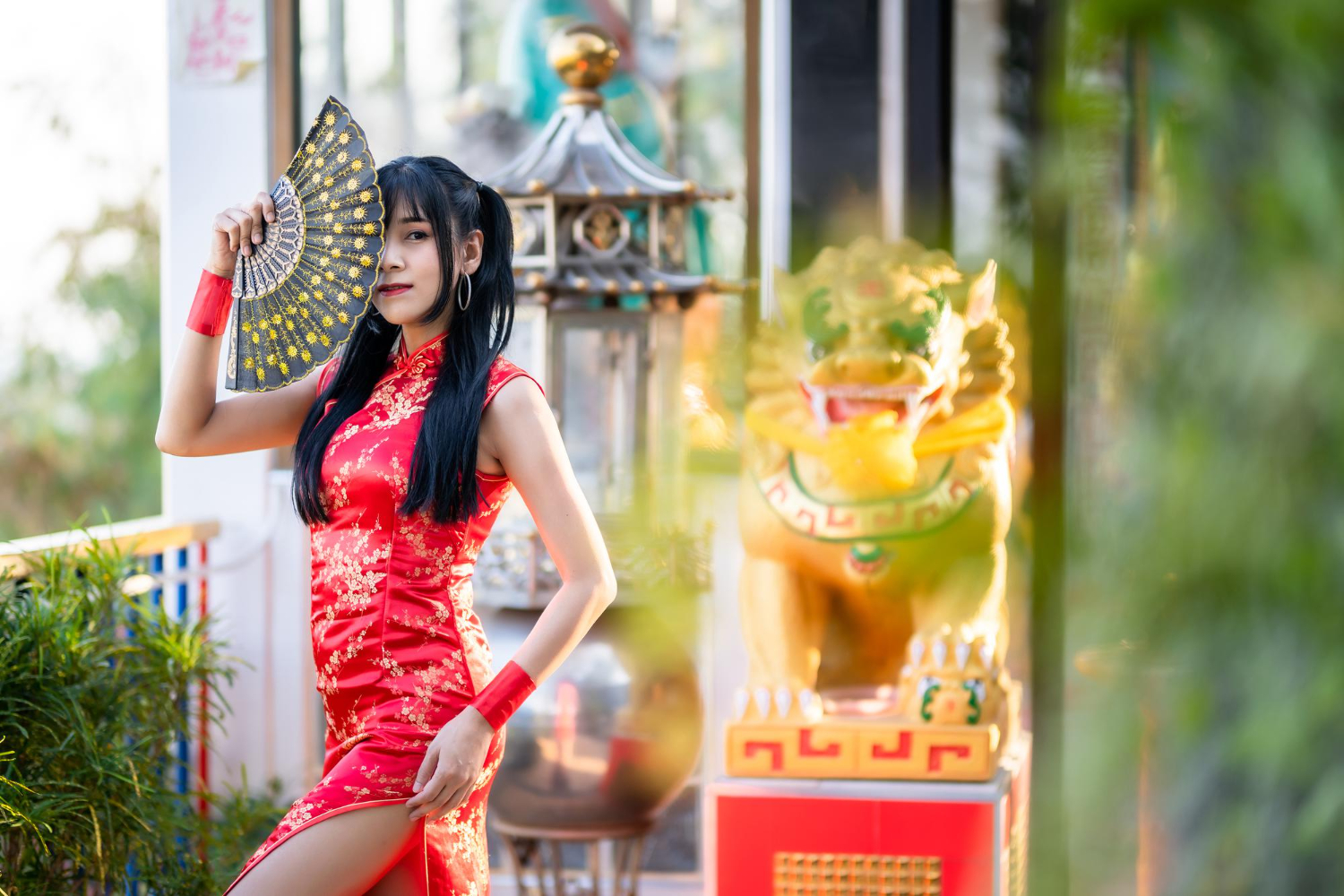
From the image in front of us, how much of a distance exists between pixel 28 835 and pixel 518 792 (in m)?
0.91

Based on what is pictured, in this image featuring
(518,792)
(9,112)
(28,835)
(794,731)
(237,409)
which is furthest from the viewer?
(9,112)

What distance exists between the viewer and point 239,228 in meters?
1.46

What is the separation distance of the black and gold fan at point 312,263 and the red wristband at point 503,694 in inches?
15.0

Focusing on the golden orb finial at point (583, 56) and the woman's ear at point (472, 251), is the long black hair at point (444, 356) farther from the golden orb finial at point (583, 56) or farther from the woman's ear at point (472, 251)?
the golden orb finial at point (583, 56)

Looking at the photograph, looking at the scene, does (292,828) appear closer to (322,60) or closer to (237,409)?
(237,409)

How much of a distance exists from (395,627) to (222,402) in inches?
15.1

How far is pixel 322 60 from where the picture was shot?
3352 millimetres

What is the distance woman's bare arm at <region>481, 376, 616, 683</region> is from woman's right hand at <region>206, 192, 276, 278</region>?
309mm

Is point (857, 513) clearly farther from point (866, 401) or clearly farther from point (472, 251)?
point (472, 251)

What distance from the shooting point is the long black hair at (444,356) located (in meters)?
1.44


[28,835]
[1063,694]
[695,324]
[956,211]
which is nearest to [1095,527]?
[1063,694]

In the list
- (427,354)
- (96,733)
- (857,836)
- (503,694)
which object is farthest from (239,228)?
(857,836)

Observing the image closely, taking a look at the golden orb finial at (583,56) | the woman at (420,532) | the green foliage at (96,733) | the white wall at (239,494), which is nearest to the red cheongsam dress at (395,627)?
the woman at (420,532)

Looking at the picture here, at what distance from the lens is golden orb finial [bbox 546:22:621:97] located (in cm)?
273
